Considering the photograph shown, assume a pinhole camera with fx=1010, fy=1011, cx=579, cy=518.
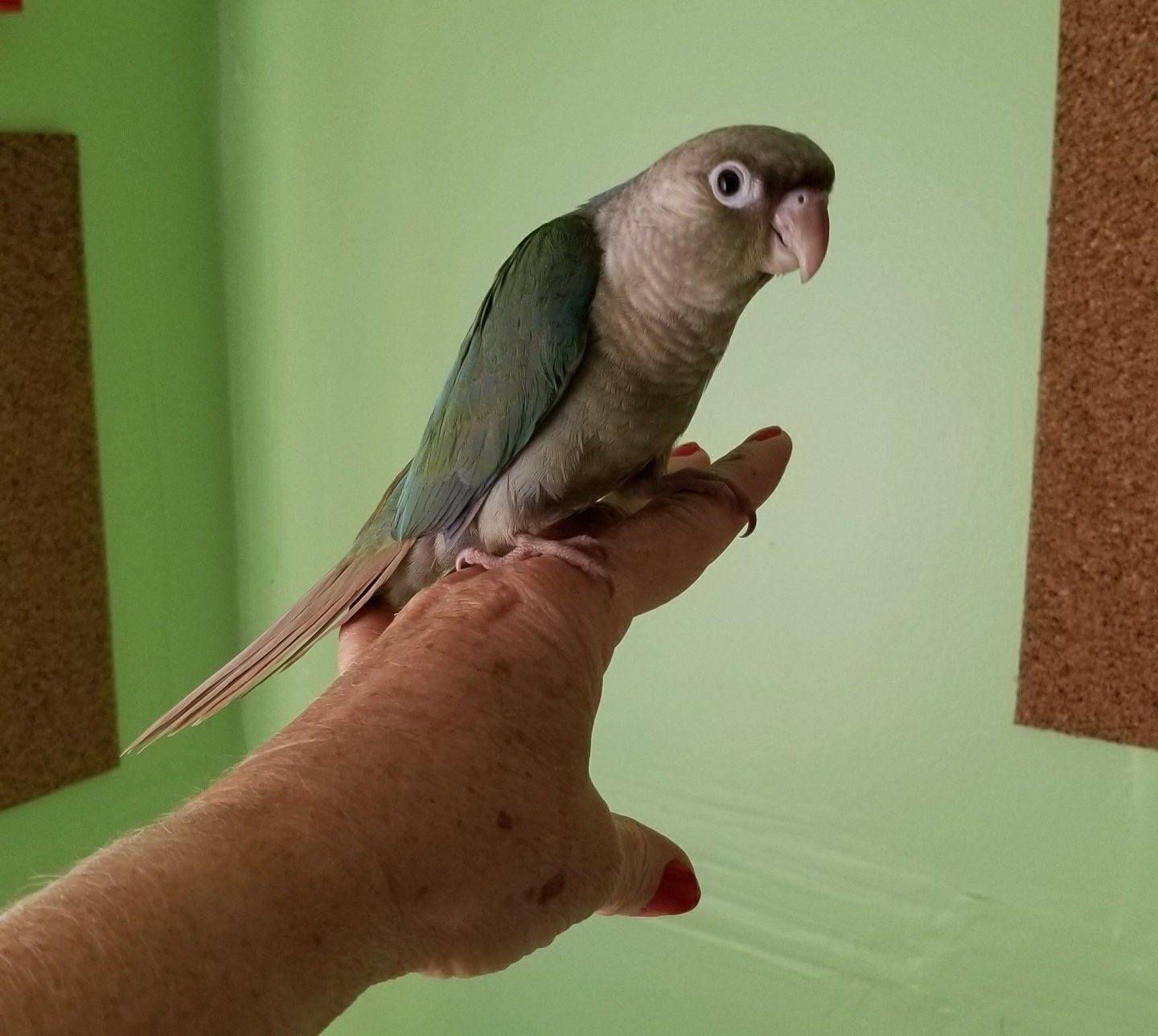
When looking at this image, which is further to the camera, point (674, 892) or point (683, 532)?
point (683, 532)

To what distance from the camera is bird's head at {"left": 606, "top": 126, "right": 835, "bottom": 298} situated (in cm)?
75

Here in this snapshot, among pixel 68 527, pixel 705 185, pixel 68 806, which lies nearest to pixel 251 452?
pixel 68 527

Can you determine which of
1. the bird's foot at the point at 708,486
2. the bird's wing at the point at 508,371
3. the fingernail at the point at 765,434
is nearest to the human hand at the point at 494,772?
the bird's wing at the point at 508,371

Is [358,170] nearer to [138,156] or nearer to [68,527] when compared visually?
[138,156]

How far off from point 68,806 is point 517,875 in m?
1.18

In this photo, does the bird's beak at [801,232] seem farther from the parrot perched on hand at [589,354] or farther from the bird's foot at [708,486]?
the bird's foot at [708,486]

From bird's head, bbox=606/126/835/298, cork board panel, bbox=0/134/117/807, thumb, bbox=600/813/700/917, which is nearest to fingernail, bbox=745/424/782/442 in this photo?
bird's head, bbox=606/126/835/298

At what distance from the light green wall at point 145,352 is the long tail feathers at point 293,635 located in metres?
0.66

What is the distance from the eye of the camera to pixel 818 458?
1189mm

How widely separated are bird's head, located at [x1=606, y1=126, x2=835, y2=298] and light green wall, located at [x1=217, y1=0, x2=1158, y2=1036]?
1.24 feet

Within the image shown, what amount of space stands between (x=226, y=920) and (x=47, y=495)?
1.09 m

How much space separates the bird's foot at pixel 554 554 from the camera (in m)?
0.84

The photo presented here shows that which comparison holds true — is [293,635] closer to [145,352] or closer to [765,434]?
[765,434]

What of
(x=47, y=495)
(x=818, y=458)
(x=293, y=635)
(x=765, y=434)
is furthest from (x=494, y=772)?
(x=47, y=495)
